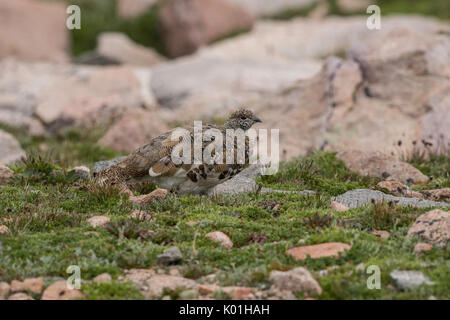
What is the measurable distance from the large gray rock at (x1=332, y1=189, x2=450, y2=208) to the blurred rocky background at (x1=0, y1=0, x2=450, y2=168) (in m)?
3.16

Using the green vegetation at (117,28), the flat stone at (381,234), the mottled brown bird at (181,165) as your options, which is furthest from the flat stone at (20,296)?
the green vegetation at (117,28)

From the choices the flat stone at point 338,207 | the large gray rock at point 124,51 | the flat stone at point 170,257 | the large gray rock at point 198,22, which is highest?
the large gray rock at point 198,22

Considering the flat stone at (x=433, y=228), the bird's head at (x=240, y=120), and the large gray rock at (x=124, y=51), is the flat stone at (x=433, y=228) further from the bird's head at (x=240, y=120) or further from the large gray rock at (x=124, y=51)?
the large gray rock at (x=124, y=51)

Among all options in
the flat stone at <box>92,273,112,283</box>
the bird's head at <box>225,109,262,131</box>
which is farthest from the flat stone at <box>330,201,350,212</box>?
the flat stone at <box>92,273,112,283</box>

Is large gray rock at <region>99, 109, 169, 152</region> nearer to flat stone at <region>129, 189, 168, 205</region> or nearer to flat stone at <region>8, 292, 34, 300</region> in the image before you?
flat stone at <region>129, 189, 168, 205</region>

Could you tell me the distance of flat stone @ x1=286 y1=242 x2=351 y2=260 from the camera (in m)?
7.73

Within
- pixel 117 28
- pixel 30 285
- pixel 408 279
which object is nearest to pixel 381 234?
pixel 408 279

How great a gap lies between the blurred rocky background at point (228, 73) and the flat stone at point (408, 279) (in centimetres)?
674

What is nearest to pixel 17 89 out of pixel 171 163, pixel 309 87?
pixel 309 87

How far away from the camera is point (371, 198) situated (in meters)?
9.63

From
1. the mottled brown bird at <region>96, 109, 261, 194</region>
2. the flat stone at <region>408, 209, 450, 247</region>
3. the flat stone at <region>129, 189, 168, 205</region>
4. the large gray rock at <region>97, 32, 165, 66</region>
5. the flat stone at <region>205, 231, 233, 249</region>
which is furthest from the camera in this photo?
the large gray rock at <region>97, 32, 165, 66</region>

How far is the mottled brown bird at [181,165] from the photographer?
395 inches

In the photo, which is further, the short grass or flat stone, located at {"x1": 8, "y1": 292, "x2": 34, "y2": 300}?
the short grass

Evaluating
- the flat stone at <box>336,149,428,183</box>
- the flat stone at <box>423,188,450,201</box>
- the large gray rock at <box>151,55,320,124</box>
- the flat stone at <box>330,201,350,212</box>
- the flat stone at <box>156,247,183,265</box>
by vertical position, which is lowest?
the flat stone at <box>156,247,183,265</box>
